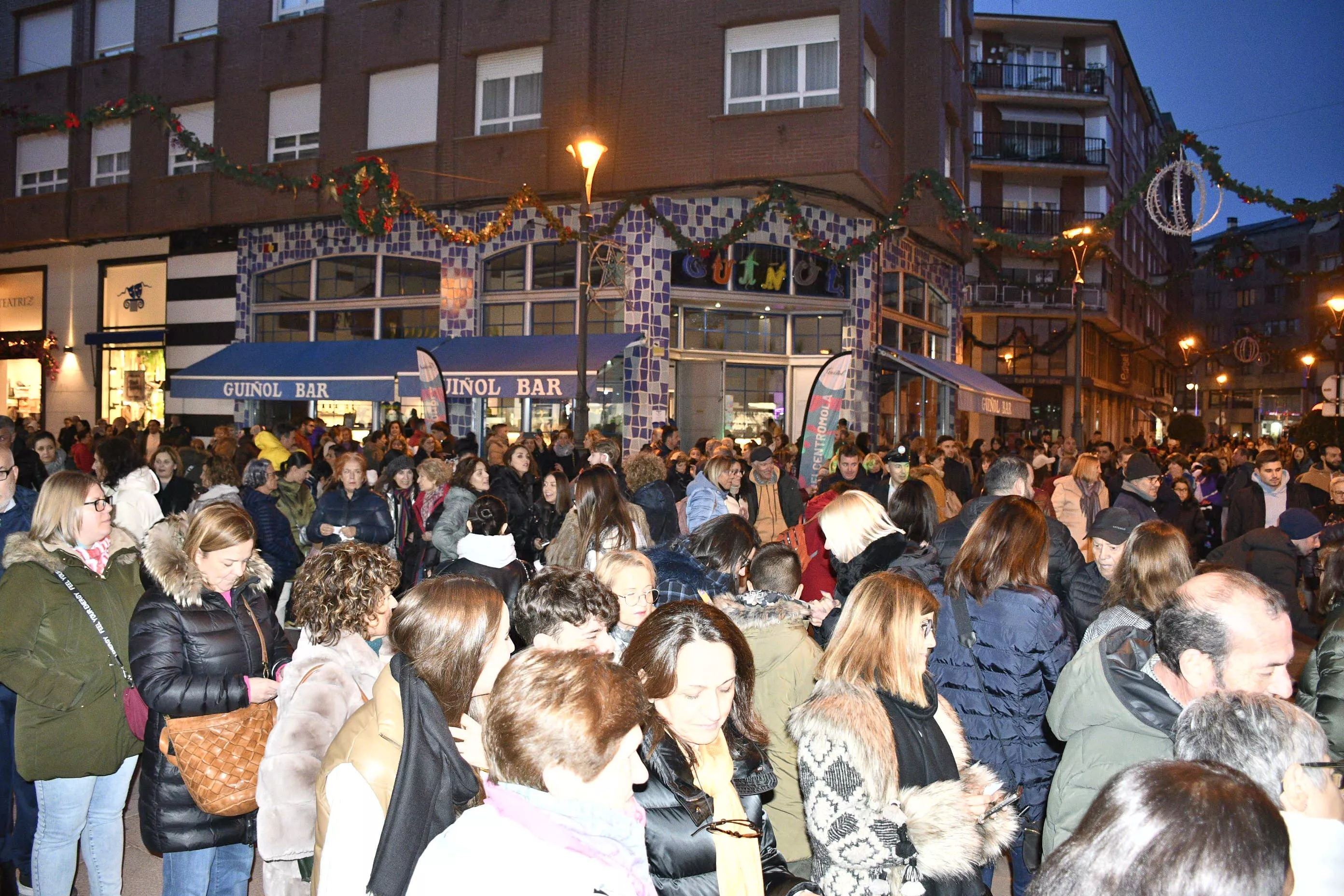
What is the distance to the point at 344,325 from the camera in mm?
21906

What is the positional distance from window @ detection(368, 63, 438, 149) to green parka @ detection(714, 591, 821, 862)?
722 inches

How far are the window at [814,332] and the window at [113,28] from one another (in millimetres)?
17545

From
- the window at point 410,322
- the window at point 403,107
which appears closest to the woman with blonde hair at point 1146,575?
the window at point 410,322

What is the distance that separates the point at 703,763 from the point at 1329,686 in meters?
2.39

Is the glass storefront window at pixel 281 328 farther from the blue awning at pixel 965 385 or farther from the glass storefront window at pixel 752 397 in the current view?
the blue awning at pixel 965 385

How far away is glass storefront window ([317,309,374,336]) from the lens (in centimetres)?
2158

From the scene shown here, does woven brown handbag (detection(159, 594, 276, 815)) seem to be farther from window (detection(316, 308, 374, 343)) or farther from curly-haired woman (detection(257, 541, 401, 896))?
window (detection(316, 308, 374, 343))

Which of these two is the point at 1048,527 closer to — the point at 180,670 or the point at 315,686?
the point at 315,686

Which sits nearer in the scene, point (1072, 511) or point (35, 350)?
point (1072, 511)

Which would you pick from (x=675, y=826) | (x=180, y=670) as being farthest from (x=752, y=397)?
(x=675, y=826)

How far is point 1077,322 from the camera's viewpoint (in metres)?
20.7

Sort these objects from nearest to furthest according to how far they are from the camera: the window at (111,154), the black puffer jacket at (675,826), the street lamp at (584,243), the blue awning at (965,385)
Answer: the black puffer jacket at (675,826) < the street lamp at (584,243) < the blue awning at (965,385) < the window at (111,154)

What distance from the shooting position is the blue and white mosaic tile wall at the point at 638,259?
18.1 m

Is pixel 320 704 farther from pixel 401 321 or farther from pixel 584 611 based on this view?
pixel 401 321
